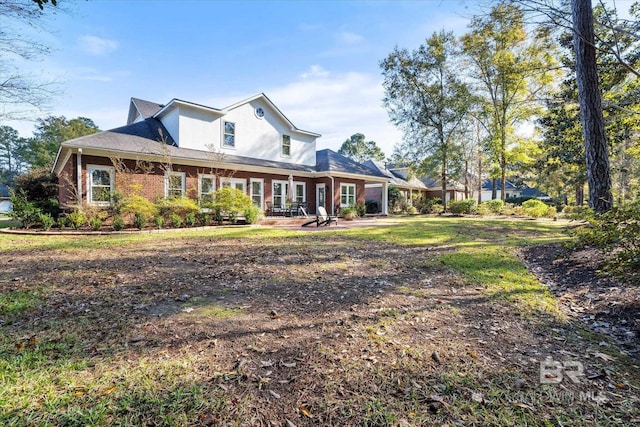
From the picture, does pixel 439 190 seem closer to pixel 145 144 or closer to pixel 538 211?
pixel 538 211

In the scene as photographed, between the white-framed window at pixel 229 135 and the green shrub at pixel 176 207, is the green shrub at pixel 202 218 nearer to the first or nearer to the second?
the green shrub at pixel 176 207

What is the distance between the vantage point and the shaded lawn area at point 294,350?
192cm

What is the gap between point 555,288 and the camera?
470cm

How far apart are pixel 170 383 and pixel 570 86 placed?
786 inches

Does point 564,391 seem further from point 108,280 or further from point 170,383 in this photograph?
point 108,280

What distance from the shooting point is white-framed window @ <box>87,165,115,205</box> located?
12.4 meters

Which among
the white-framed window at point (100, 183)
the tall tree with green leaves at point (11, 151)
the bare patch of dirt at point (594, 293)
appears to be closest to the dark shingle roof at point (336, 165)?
the white-framed window at point (100, 183)

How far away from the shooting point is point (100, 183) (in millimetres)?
12750

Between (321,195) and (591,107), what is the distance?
15.2 metres

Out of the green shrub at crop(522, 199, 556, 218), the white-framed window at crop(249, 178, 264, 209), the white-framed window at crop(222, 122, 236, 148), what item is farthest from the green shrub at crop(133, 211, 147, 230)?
the green shrub at crop(522, 199, 556, 218)

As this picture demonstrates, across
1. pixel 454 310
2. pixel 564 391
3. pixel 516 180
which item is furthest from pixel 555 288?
pixel 516 180

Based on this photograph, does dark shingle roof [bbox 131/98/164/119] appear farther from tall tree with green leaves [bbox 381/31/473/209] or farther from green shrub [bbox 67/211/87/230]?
tall tree with green leaves [bbox 381/31/473/209]

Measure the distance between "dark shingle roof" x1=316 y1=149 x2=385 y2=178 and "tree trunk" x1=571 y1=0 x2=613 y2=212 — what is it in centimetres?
1396

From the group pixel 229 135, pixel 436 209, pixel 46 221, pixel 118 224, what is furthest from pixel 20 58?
pixel 436 209
